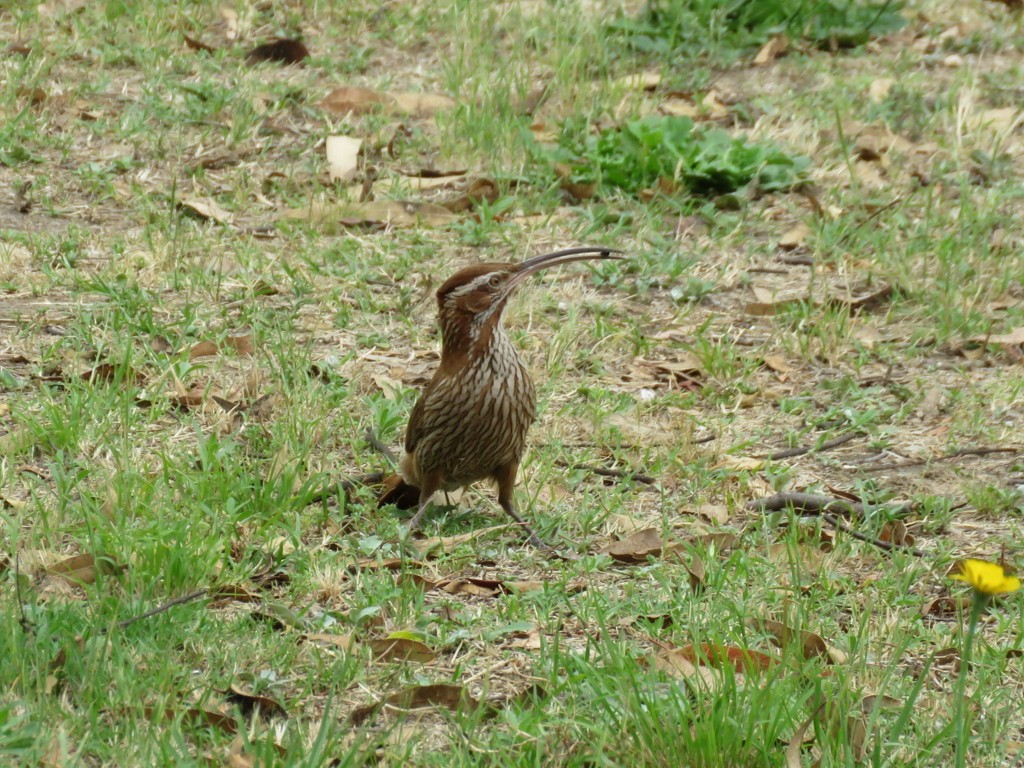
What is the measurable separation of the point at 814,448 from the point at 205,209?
3.47 meters

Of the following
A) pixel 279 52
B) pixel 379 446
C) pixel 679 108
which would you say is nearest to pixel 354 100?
pixel 279 52

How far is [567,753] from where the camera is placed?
143 inches

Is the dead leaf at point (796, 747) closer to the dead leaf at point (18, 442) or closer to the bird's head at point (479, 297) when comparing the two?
the bird's head at point (479, 297)

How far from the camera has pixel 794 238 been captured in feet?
25.4

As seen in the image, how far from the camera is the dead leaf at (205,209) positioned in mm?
7609

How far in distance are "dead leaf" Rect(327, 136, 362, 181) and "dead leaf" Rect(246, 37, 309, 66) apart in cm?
132

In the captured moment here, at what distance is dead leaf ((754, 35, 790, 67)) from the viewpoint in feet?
32.0

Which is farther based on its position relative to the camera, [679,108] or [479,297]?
[679,108]

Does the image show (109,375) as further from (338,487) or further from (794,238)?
(794,238)

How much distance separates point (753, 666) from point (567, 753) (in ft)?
1.78

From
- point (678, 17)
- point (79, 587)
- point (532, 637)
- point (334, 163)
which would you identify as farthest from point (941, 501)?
point (678, 17)

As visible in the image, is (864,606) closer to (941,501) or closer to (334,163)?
(941,501)

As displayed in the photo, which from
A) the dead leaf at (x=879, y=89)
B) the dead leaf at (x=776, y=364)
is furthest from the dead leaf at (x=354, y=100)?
the dead leaf at (x=776, y=364)

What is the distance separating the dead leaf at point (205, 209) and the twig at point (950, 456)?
3.62 metres
